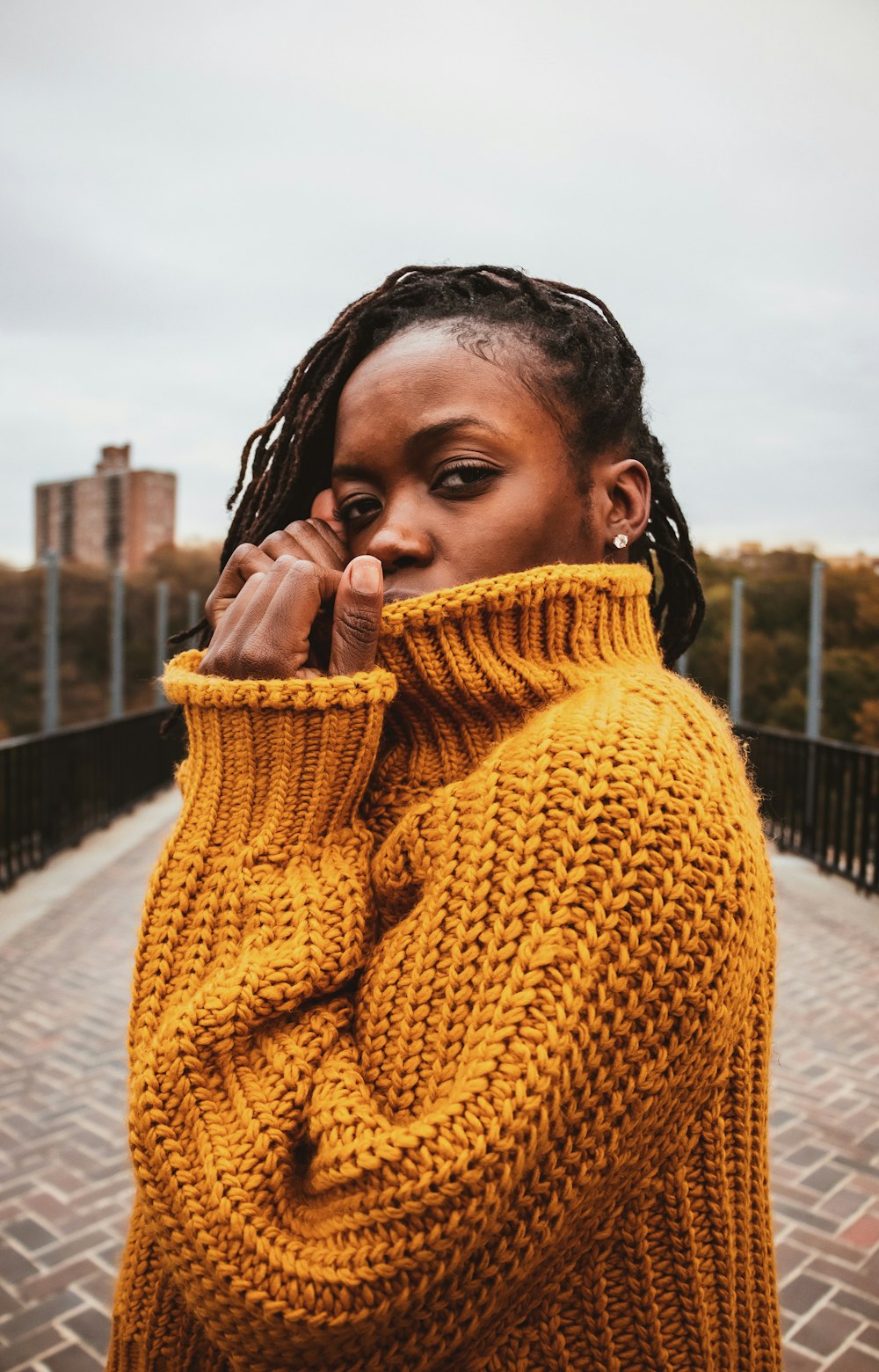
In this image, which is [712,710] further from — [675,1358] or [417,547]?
[675,1358]

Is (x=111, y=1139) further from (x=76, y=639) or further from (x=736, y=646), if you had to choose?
(x=76, y=639)

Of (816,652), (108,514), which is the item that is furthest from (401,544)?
(108,514)

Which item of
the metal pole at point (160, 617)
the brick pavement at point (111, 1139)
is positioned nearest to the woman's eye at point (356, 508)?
the brick pavement at point (111, 1139)

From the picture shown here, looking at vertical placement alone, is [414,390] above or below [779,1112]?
above

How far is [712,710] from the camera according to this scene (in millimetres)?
Result: 1383

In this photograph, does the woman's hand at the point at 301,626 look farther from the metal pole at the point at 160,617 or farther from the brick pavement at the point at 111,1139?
the metal pole at the point at 160,617

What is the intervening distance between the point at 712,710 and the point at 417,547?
1.56 feet

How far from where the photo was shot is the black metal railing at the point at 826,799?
8.60 meters

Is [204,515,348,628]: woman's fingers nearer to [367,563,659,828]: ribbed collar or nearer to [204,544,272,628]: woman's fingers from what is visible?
[204,544,272,628]: woman's fingers

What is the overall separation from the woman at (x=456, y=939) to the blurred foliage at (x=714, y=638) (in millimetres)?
6441

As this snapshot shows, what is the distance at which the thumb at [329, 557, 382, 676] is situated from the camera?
1.27 m

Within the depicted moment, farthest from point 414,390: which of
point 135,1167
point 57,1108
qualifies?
point 57,1108

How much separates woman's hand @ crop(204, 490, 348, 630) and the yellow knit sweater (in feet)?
0.71

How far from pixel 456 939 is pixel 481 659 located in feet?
1.27
